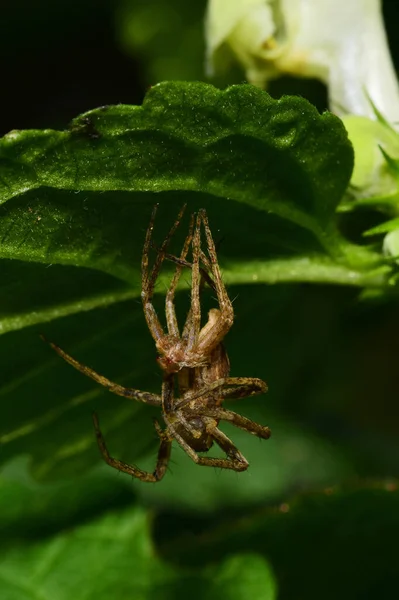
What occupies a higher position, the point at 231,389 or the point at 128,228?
the point at 128,228

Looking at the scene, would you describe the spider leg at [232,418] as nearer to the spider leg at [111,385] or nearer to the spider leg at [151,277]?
the spider leg at [111,385]

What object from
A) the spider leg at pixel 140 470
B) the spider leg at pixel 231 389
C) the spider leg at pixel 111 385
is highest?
the spider leg at pixel 111 385

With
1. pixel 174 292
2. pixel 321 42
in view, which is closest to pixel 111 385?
pixel 174 292

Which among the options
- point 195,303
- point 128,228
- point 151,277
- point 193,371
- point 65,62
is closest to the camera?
point 128,228

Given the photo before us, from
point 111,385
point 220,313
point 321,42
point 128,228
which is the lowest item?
point 111,385

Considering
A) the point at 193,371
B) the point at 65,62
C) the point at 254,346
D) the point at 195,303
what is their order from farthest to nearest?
the point at 65,62 < the point at 254,346 < the point at 193,371 < the point at 195,303

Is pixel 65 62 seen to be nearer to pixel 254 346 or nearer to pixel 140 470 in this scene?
pixel 254 346

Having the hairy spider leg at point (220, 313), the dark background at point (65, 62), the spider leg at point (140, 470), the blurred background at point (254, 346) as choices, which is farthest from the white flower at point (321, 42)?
the dark background at point (65, 62)

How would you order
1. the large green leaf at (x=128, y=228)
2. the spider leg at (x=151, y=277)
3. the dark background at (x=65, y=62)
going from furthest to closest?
the dark background at (x=65, y=62) → the spider leg at (x=151, y=277) → the large green leaf at (x=128, y=228)

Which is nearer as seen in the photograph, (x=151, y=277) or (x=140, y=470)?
(x=151, y=277)
